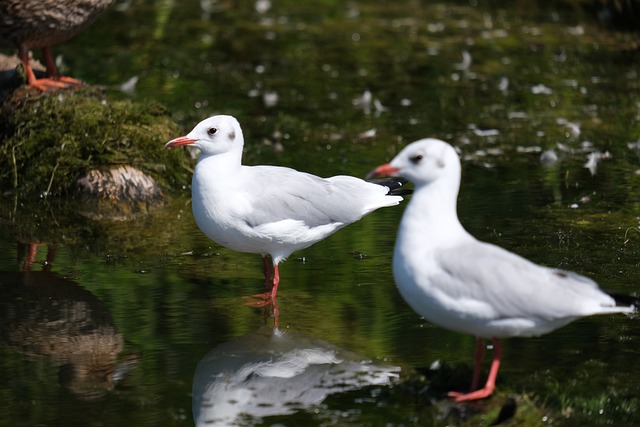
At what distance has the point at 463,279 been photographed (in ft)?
16.7

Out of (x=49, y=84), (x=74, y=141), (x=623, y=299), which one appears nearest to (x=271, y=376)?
(x=623, y=299)

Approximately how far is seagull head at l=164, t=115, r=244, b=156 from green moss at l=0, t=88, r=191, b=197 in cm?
246

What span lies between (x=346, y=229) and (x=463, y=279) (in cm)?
335

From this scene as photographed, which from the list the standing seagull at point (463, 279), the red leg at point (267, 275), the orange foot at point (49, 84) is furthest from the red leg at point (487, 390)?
the orange foot at point (49, 84)

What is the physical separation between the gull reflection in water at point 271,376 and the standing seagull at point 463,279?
0.64 m

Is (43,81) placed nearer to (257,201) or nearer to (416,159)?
(257,201)

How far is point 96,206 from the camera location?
8898mm

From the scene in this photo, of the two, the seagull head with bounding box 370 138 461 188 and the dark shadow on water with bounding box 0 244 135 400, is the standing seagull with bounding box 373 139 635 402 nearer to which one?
the seagull head with bounding box 370 138 461 188

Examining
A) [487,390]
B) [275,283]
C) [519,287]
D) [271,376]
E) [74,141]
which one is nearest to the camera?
[519,287]

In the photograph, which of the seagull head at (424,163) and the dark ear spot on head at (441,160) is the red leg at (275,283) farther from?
the dark ear spot on head at (441,160)

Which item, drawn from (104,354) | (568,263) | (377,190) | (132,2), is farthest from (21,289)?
(132,2)

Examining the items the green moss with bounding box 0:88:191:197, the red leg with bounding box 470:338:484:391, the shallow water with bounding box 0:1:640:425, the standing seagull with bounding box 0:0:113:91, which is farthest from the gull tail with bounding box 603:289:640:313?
the standing seagull with bounding box 0:0:113:91

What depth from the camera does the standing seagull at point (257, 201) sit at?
6.59 meters

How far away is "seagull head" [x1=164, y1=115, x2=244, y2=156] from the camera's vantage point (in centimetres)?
672
